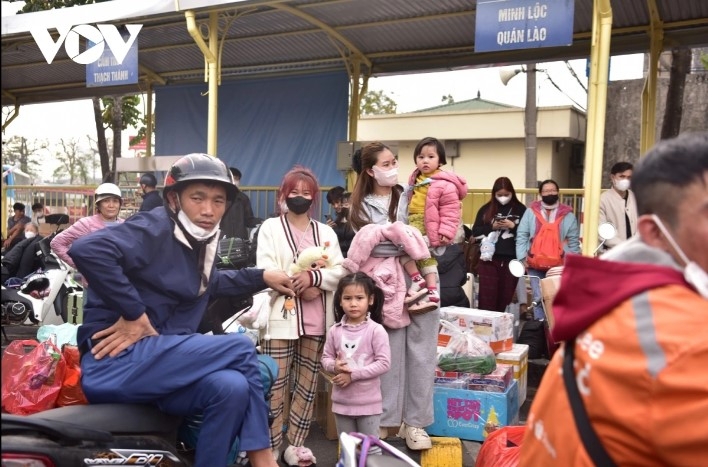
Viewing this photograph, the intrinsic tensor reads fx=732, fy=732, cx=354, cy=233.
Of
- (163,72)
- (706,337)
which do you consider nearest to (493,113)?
(163,72)

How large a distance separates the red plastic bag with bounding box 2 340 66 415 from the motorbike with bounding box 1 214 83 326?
14.5ft

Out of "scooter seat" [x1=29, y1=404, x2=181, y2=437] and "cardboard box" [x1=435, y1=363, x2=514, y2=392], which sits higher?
"scooter seat" [x1=29, y1=404, x2=181, y2=437]

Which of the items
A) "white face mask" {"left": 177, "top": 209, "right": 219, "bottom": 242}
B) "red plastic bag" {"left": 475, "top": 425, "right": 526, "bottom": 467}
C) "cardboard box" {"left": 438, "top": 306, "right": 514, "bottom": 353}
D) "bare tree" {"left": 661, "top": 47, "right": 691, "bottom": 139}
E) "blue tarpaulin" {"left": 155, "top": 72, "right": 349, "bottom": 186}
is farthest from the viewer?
"blue tarpaulin" {"left": 155, "top": 72, "right": 349, "bottom": 186}

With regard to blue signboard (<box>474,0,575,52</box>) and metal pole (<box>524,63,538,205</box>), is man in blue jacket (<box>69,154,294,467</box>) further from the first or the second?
metal pole (<box>524,63,538,205</box>)

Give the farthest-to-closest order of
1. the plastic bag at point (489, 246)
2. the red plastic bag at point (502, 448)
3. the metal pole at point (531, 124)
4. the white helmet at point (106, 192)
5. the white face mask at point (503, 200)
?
1. the metal pole at point (531, 124)
2. the white face mask at point (503, 200)
3. the plastic bag at point (489, 246)
4. the white helmet at point (106, 192)
5. the red plastic bag at point (502, 448)

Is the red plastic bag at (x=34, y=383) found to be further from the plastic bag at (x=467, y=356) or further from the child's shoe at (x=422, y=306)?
the plastic bag at (x=467, y=356)

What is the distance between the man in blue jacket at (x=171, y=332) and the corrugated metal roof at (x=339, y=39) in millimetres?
4958

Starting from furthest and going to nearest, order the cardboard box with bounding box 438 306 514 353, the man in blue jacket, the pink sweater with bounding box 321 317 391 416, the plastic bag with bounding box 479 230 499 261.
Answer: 1. the plastic bag with bounding box 479 230 499 261
2. the cardboard box with bounding box 438 306 514 353
3. the pink sweater with bounding box 321 317 391 416
4. the man in blue jacket

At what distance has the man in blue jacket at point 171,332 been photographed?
112 inches

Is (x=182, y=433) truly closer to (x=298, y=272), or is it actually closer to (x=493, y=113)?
(x=298, y=272)

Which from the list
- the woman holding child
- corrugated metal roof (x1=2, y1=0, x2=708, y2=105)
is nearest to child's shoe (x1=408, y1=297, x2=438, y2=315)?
the woman holding child

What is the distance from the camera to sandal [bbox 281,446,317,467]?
4727 mm

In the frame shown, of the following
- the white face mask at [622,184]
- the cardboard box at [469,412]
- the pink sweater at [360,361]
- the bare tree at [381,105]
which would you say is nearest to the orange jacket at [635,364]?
the pink sweater at [360,361]

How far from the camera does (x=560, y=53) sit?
376 inches
